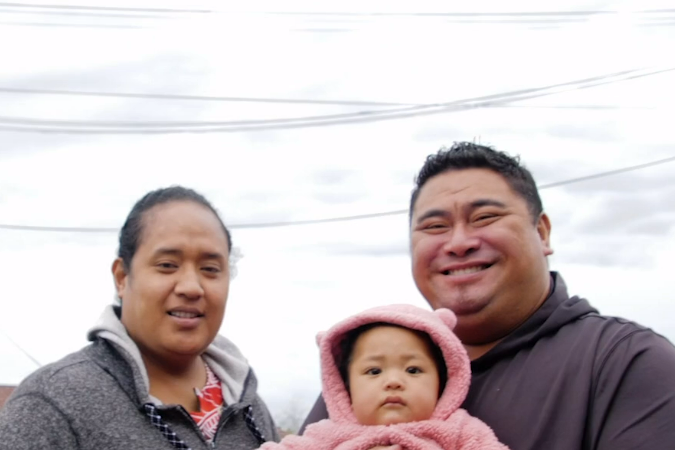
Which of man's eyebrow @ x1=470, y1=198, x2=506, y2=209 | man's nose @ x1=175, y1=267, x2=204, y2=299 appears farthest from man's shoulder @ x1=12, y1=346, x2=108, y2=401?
man's eyebrow @ x1=470, y1=198, x2=506, y2=209

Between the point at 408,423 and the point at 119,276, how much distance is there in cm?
130

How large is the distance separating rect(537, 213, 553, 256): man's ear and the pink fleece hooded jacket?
613 millimetres

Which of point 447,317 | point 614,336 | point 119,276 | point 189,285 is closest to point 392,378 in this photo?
point 447,317

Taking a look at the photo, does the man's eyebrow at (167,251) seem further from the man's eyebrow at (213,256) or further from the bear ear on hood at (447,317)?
the bear ear on hood at (447,317)

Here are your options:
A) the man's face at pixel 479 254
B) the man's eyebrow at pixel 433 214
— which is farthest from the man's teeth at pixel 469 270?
the man's eyebrow at pixel 433 214

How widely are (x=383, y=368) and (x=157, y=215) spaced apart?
1087mm

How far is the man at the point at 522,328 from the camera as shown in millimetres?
2594

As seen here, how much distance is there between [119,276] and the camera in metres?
3.38

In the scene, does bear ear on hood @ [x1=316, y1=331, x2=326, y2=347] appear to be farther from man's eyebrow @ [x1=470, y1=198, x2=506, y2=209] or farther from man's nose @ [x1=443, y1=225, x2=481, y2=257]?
man's eyebrow @ [x1=470, y1=198, x2=506, y2=209]

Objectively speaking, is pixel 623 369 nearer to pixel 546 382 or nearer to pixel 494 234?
pixel 546 382

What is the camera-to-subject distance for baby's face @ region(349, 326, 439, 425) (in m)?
2.71

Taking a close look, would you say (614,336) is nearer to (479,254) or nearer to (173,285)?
(479,254)

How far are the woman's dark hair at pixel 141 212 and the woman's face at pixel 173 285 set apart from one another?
25mm

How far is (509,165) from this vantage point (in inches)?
129
